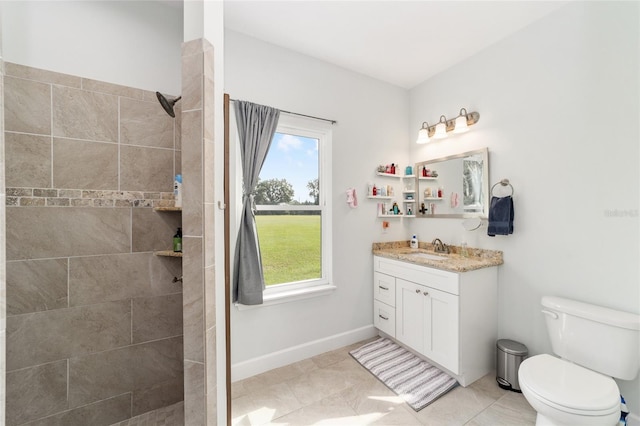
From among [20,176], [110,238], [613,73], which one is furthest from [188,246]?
[613,73]

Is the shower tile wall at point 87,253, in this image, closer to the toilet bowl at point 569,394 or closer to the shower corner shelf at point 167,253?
the shower corner shelf at point 167,253

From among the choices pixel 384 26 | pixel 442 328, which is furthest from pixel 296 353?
pixel 384 26

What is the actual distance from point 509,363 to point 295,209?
81.6 inches

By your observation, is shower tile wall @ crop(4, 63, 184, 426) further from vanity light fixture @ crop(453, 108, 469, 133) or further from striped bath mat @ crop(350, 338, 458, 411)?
vanity light fixture @ crop(453, 108, 469, 133)

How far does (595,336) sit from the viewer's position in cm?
152

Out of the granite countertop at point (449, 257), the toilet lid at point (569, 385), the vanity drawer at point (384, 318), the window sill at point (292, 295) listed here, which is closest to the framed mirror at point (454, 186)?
the granite countertop at point (449, 257)

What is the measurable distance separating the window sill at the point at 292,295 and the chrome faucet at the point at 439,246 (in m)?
1.13

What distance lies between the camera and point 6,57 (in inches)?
53.2

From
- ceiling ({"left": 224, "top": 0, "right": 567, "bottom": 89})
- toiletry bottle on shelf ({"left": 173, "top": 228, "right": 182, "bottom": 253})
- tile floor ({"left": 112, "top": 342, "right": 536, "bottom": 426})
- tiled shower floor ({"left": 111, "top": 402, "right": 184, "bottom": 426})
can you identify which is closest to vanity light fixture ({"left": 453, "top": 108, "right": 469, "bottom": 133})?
ceiling ({"left": 224, "top": 0, "right": 567, "bottom": 89})

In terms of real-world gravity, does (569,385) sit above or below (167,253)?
below

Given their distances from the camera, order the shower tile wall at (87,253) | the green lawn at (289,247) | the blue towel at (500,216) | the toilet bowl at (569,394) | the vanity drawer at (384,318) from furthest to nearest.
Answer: the vanity drawer at (384,318)
the green lawn at (289,247)
the blue towel at (500,216)
the shower tile wall at (87,253)
the toilet bowl at (569,394)

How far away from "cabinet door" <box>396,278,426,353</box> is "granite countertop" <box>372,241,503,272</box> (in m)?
0.22

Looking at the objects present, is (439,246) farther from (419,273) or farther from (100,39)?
(100,39)

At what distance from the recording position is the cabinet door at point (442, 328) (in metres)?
1.91
